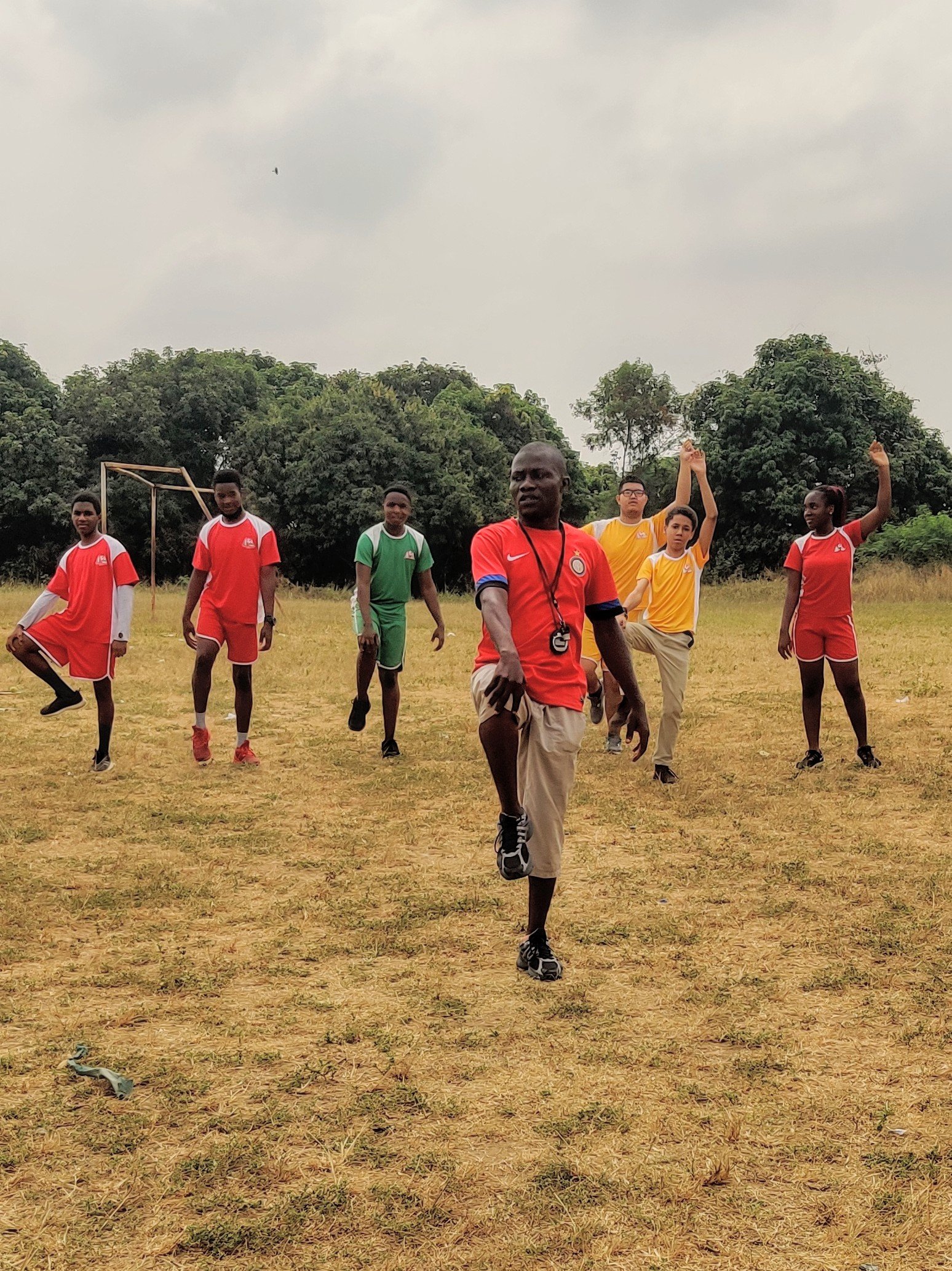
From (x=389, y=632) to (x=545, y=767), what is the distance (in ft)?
15.6

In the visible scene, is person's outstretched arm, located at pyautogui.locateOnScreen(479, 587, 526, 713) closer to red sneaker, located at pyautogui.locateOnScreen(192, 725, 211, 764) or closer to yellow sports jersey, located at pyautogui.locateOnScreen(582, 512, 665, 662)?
yellow sports jersey, located at pyautogui.locateOnScreen(582, 512, 665, 662)

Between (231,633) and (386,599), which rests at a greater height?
(386,599)

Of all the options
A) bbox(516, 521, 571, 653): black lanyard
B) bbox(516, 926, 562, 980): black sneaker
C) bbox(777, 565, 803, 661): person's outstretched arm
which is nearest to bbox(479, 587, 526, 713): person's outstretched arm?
bbox(516, 521, 571, 653): black lanyard

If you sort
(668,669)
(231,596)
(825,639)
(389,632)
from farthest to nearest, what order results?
(389,632)
(231,596)
(825,639)
(668,669)

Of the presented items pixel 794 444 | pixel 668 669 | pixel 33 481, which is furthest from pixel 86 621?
pixel 33 481

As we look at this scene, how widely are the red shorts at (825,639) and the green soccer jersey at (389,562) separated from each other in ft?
9.50

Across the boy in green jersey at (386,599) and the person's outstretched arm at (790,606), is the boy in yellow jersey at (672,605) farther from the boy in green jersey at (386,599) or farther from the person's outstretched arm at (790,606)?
the boy in green jersey at (386,599)

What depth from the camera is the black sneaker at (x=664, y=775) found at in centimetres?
800

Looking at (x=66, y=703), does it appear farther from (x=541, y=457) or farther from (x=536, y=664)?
(x=541, y=457)

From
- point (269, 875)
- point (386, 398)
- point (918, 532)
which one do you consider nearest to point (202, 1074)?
point (269, 875)

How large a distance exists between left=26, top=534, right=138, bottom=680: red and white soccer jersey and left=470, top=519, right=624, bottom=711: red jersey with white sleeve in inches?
185

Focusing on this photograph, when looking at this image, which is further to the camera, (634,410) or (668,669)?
(634,410)

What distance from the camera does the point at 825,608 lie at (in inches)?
323

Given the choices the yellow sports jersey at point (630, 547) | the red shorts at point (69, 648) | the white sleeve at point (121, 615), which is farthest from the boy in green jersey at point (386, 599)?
the red shorts at point (69, 648)
